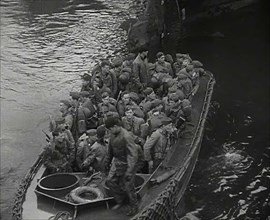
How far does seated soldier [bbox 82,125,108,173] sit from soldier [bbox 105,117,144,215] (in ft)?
3.64

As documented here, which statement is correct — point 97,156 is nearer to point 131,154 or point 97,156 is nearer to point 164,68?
point 131,154

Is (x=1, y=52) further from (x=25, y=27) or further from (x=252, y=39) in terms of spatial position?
(x=252, y=39)

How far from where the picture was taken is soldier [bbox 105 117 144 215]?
1201cm

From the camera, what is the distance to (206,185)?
17.9 meters

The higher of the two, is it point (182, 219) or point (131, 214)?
point (131, 214)

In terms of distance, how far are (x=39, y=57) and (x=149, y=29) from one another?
5.62 meters

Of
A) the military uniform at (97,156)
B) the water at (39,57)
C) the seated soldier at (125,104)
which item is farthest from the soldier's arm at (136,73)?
the military uniform at (97,156)

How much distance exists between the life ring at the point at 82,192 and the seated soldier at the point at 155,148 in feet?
6.06

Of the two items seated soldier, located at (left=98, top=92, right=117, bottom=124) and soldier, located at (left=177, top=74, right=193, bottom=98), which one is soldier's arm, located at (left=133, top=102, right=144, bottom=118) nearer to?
seated soldier, located at (left=98, top=92, right=117, bottom=124)

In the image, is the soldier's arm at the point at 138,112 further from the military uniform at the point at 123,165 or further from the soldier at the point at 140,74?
the military uniform at the point at 123,165

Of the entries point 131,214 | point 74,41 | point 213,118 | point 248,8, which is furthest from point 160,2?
point 131,214

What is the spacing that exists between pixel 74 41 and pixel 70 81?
5.59 meters

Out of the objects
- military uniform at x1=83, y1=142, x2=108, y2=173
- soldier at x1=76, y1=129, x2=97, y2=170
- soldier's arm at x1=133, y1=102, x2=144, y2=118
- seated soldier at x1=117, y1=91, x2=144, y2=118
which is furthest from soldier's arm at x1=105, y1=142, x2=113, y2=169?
seated soldier at x1=117, y1=91, x2=144, y2=118

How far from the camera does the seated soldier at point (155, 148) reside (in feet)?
46.5
